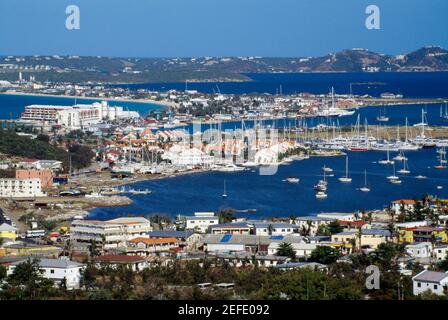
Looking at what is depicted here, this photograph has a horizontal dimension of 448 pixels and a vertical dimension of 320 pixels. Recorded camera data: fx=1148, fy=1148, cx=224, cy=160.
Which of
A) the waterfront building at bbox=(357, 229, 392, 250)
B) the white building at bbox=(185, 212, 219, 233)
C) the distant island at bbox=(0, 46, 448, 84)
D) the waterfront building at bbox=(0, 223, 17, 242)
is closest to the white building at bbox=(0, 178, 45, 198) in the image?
the white building at bbox=(185, 212, 219, 233)

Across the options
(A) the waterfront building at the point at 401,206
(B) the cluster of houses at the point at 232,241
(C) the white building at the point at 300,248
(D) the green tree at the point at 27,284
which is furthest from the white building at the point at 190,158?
(D) the green tree at the point at 27,284

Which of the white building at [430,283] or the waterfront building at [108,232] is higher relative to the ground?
the white building at [430,283]

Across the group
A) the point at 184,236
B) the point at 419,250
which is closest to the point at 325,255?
the point at 419,250

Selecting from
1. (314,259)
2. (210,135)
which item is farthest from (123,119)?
(314,259)

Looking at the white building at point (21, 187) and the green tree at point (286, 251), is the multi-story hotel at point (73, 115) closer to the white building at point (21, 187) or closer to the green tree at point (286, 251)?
the white building at point (21, 187)

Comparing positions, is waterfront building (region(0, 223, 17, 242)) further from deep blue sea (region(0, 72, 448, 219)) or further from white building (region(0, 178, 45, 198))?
white building (region(0, 178, 45, 198))

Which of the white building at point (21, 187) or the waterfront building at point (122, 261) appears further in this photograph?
the white building at point (21, 187)

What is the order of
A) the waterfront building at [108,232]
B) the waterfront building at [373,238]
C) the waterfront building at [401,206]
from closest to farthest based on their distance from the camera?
the waterfront building at [373,238], the waterfront building at [108,232], the waterfront building at [401,206]
